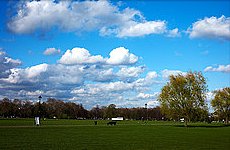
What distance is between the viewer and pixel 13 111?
166m

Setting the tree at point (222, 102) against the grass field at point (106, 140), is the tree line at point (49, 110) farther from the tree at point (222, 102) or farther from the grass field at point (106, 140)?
the grass field at point (106, 140)

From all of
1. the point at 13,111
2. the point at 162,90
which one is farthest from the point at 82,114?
the point at 162,90

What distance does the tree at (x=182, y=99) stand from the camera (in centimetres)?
7831

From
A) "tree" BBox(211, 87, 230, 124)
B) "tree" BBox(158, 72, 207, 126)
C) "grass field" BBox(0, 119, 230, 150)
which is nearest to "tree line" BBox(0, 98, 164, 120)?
"tree" BBox(211, 87, 230, 124)

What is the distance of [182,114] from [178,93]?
5.32 meters

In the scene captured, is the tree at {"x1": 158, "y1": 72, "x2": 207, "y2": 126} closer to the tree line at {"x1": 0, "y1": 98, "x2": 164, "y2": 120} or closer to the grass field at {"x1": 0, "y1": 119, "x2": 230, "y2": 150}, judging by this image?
the grass field at {"x1": 0, "y1": 119, "x2": 230, "y2": 150}

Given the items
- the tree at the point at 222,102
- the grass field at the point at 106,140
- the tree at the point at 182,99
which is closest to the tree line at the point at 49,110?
the tree at the point at 222,102

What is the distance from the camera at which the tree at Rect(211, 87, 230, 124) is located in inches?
4304

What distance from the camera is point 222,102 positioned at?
109 m

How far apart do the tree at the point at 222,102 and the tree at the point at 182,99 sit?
108ft

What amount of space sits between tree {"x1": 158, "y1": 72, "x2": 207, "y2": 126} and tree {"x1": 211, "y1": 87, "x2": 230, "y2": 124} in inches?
1294

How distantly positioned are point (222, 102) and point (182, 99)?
36.4 m

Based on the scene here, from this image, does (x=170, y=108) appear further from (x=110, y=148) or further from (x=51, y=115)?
(x=51, y=115)

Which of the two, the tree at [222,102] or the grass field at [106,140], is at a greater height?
the tree at [222,102]
